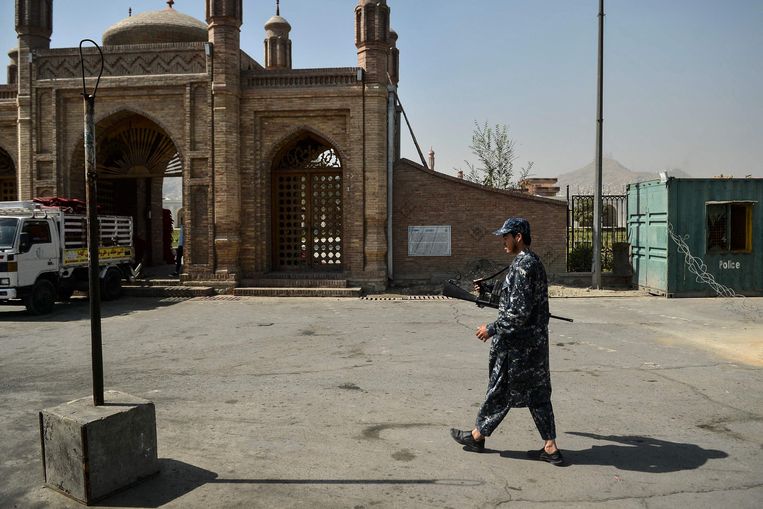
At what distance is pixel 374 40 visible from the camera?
53.1 feet

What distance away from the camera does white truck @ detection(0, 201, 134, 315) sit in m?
12.0

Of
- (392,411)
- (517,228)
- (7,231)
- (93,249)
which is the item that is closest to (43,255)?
(7,231)

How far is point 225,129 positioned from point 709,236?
12.1 meters

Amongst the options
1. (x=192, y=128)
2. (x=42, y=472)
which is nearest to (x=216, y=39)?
(x=192, y=128)

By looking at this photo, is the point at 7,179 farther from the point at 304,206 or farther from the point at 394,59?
the point at 394,59

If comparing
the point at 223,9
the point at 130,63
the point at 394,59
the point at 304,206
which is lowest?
the point at 304,206

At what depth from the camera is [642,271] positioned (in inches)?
629

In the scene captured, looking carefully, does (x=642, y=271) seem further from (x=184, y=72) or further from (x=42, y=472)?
(x=42, y=472)

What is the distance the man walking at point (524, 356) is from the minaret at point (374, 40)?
1250 cm

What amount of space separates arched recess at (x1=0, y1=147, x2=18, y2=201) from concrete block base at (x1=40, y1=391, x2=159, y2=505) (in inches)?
698

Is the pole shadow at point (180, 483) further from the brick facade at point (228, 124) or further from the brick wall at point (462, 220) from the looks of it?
the brick wall at point (462, 220)

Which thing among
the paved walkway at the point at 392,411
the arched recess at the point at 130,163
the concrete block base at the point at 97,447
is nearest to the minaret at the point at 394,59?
the arched recess at the point at 130,163

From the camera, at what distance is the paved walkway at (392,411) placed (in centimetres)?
411

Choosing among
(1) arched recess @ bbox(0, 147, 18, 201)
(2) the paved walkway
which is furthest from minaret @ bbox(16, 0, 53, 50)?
(2) the paved walkway
